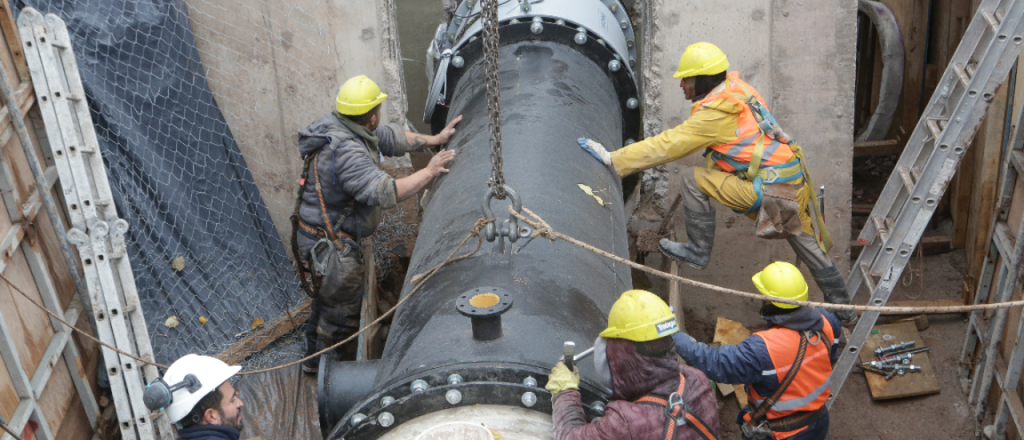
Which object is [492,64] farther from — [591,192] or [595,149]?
[595,149]

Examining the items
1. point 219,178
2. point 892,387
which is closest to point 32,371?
point 219,178

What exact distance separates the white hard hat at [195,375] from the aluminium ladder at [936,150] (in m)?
3.24

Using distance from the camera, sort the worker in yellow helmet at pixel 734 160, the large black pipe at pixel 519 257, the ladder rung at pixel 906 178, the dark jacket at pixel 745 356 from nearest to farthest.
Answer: the large black pipe at pixel 519 257 → the dark jacket at pixel 745 356 → the worker in yellow helmet at pixel 734 160 → the ladder rung at pixel 906 178

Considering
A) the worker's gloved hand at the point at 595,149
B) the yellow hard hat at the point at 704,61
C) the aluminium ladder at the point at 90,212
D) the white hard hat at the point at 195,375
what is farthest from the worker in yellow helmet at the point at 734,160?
the aluminium ladder at the point at 90,212

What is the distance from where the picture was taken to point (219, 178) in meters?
5.55

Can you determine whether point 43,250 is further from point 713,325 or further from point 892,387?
point 892,387

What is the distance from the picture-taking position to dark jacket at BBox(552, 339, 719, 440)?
2336mm

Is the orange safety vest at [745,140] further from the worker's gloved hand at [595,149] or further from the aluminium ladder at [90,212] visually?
the aluminium ladder at [90,212]

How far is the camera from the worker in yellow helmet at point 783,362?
11.3ft

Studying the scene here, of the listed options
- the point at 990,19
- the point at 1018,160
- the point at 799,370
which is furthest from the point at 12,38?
the point at 1018,160

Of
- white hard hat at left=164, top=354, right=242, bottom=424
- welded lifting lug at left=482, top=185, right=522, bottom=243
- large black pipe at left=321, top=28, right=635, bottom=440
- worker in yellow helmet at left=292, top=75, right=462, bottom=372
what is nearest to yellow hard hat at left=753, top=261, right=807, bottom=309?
large black pipe at left=321, top=28, right=635, bottom=440

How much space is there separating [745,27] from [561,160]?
244cm

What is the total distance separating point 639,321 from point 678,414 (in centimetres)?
29

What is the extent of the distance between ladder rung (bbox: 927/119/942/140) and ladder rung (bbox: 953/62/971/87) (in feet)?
0.86
